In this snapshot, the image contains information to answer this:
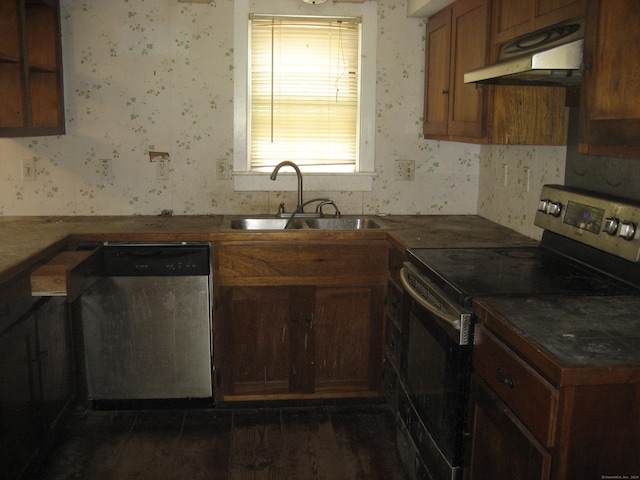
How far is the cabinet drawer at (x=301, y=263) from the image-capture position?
284 cm

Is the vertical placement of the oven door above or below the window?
below

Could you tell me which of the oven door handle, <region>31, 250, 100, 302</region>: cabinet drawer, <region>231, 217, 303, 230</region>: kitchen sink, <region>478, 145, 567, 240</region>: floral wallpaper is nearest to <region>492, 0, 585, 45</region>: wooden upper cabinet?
<region>478, 145, 567, 240</region>: floral wallpaper

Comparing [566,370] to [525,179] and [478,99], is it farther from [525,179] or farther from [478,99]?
[525,179]

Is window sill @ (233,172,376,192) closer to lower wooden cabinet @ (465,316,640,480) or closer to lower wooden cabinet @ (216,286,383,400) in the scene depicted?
lower wooden cabinet @ (216,286,383,400)

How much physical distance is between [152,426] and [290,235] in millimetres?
1078

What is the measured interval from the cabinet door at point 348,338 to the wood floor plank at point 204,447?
19.5 inches

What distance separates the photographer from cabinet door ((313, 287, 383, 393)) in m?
2.92

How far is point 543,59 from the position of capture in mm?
1704

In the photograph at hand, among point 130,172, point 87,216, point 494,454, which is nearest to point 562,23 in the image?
point 494,454

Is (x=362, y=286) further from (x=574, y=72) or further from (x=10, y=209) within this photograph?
(x=10, y=209)

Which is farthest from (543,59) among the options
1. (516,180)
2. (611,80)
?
(516,180)

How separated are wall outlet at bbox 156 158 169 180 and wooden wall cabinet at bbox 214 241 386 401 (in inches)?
28.9

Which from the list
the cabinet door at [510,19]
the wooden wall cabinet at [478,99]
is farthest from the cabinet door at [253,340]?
the cabinet door at [510,19]

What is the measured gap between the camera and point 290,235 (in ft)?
9.31
